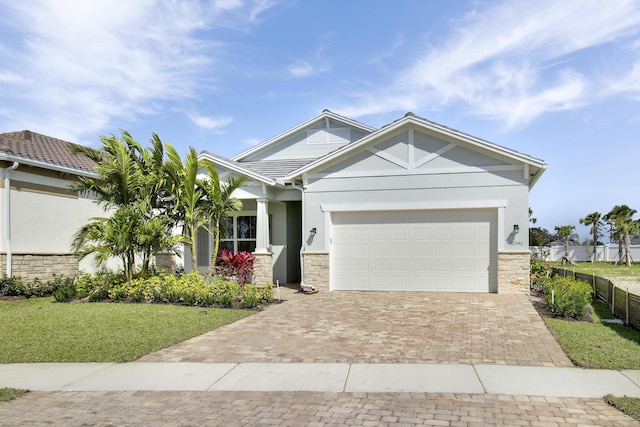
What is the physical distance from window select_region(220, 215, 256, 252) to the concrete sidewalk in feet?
34.4

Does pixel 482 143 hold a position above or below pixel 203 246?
above

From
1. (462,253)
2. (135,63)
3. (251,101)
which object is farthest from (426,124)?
(135,63)

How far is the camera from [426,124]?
14.0 meters

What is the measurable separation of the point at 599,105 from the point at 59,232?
18603 millimetres

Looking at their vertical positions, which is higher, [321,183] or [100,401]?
[321,183]

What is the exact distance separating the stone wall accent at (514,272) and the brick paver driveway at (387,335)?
35.8 inches

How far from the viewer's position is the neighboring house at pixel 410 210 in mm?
13641

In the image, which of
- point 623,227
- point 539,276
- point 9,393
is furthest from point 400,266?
point 623,227

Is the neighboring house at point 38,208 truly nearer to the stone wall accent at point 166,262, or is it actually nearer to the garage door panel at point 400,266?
the stone wall accent at point 166,262

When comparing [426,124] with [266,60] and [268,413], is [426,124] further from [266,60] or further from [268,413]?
[268,413]

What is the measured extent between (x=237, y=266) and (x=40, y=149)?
27.7 ft

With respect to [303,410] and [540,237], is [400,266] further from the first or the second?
[540,237]

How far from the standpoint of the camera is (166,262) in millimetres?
16594

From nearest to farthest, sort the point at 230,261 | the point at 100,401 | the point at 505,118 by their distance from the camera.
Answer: the point at 100,401 → the point at 230,261 → the point at 505,118
